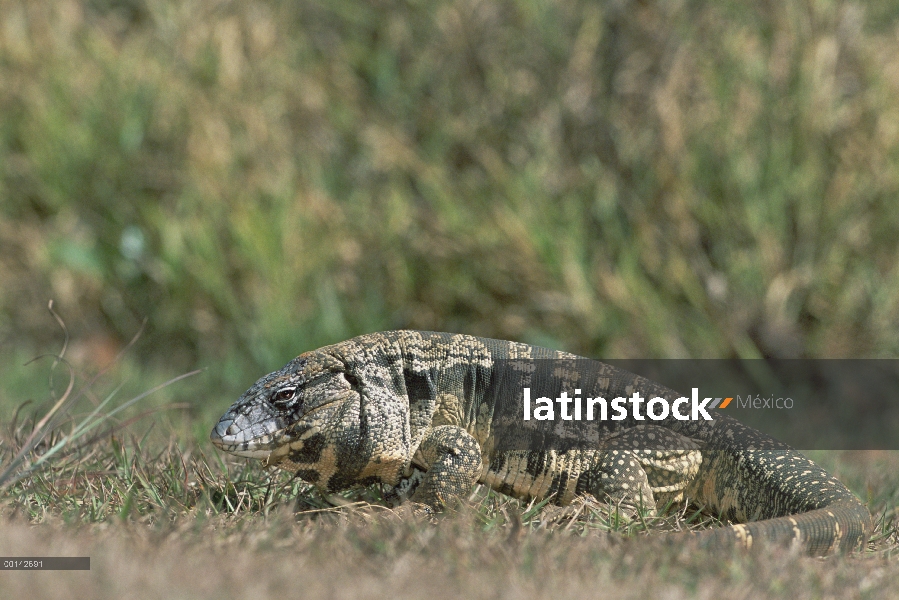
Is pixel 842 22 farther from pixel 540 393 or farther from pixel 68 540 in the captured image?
pixel 68 540

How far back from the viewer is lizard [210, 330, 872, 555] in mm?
3131

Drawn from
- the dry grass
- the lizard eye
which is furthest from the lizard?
the dry grass

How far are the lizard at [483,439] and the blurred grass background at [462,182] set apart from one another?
3.30m

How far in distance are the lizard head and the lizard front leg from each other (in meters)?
0.12

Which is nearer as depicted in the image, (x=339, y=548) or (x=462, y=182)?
(x=339, y=548)

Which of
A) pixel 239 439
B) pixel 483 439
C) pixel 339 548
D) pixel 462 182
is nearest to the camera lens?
pixel 339 548

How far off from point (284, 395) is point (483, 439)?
0.71 m

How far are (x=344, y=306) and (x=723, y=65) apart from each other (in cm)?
327

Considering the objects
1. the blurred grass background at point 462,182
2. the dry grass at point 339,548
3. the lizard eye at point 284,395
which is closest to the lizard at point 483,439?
the lizard eye at point 284,395

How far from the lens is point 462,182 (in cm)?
736

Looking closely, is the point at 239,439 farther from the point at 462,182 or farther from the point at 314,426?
the point at 462,182

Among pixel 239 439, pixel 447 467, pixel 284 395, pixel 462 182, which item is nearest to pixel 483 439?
pixel 447 467

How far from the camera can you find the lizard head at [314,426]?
3102 mm

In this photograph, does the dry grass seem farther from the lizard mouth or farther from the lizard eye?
the lizard eye
